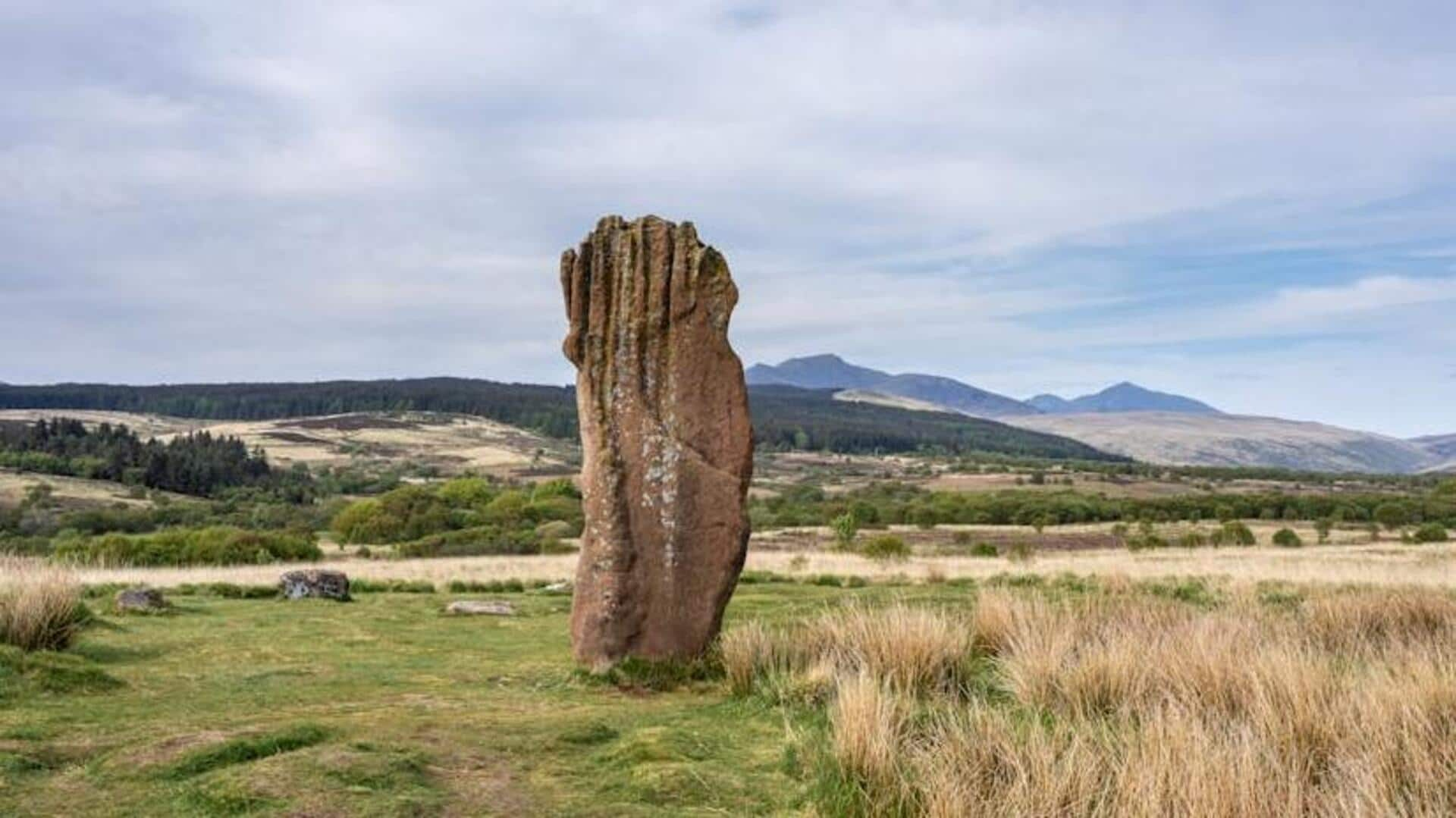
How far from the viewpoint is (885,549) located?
40.2 m

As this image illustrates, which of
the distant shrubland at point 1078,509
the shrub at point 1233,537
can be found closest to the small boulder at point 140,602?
the shrub at point 1233,537

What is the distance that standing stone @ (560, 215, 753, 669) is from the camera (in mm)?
12750

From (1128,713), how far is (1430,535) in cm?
5223

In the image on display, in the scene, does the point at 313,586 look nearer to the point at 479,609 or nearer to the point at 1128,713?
the point at 479,609

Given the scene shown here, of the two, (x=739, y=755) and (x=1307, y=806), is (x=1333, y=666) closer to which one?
(x=1307, y=806)

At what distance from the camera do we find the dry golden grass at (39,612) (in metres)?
12.6

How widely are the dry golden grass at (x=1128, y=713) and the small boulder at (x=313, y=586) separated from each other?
1034cm

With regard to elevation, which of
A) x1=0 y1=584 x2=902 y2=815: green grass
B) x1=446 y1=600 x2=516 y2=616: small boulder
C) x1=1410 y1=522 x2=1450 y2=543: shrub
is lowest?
x1=1410 y1=522 x2=1450 y2=543: shrub

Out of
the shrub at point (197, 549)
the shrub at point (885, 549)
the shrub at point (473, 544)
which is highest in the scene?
the shrub at point (885, 549)

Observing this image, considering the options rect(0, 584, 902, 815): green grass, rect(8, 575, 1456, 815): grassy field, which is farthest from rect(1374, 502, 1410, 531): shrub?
rect(0, 584, 902, 815): green grass

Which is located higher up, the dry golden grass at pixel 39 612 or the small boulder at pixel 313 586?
the dry golden grass at pixel 39 612

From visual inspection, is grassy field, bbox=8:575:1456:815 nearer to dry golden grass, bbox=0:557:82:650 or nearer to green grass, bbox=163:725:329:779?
green grass, bbox=163:725:329:779

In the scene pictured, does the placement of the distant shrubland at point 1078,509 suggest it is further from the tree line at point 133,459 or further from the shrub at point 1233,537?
the tree line at point 133,459

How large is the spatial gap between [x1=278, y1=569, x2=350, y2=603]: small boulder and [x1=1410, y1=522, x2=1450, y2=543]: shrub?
154ft
